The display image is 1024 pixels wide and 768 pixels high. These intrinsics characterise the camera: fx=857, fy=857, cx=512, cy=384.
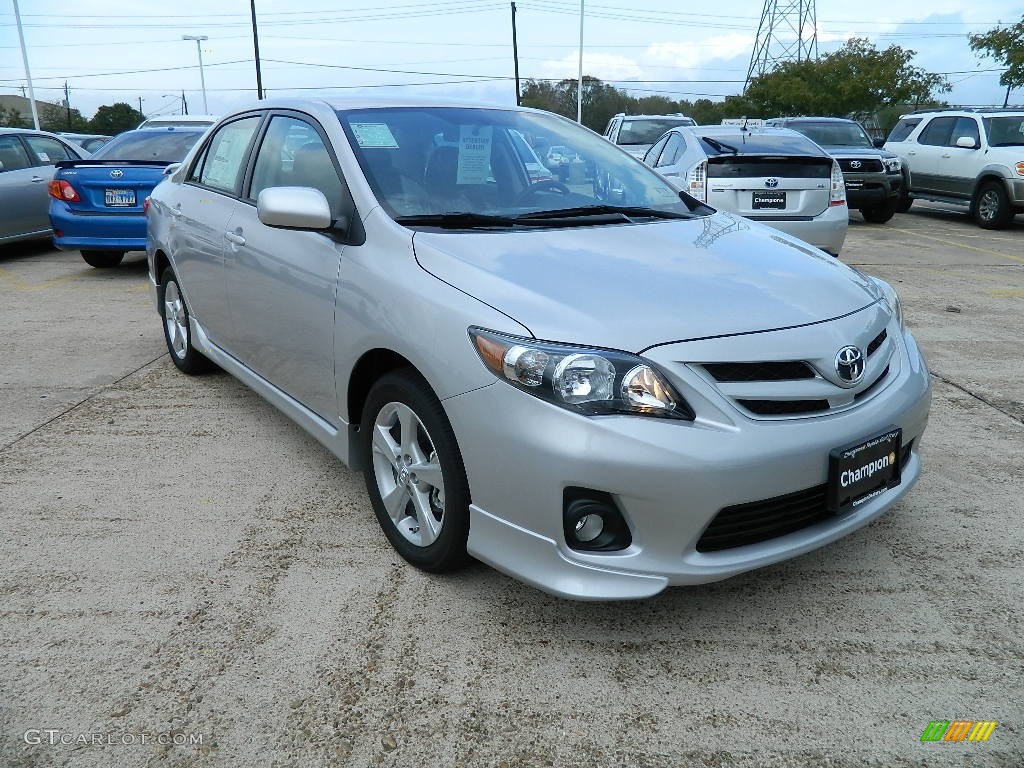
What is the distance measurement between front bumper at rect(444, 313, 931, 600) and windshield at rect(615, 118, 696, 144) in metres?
14.5

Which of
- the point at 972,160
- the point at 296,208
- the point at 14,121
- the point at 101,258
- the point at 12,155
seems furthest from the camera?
the point at 14,121

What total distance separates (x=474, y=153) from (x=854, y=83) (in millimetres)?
39318

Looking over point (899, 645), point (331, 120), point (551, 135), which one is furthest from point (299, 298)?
point (899, 645)

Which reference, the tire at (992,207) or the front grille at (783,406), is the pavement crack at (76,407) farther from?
the tire at (992,207)

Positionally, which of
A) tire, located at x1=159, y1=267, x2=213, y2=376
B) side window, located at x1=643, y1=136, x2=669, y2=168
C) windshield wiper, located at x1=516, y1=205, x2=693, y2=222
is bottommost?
tire, located at x1=159, y1=267, x2=213, y2=376

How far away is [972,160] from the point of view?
43.2 ft

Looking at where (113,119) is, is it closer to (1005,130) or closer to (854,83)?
(854,83)

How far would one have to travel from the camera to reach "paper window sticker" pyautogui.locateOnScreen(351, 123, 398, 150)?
3.31m

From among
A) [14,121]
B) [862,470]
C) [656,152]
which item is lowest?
[862,470]

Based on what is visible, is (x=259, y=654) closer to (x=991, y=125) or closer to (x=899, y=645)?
(x=899, y=645)

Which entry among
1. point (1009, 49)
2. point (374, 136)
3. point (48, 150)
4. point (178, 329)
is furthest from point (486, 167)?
point (1009, 49)

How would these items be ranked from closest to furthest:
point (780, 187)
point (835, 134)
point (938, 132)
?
point (780, 187) < point (938, 132) < point (835, 134)

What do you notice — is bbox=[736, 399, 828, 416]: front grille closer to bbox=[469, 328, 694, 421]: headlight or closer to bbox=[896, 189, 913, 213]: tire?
bbox=[469, 328, 694, 421]: headlight

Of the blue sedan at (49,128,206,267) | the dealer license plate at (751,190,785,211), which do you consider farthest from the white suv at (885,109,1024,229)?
the blue sedan at (49,128,206,267)
